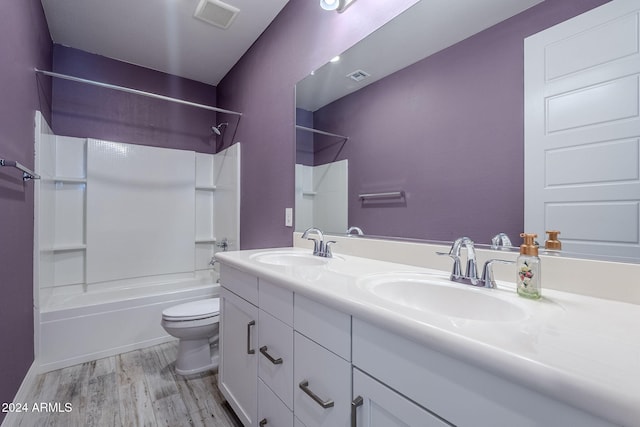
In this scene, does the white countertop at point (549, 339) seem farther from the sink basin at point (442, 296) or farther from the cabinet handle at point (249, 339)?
the cabinet handle at point (249, 339)

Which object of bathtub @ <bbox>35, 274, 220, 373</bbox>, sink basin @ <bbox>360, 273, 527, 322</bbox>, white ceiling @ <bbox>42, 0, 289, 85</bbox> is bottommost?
bathtub @ <bbox>35, 274, 220, 373</bbox>

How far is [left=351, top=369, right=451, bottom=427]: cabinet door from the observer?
55 centimetres

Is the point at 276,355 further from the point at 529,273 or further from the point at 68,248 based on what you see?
the point at 68,248

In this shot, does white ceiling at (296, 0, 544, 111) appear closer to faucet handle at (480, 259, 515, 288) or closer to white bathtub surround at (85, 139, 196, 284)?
faucet handle at (480, 259, 515, 288)

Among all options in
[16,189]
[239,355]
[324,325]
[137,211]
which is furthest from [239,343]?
[137,211]

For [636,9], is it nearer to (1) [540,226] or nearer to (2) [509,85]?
(2) [509,85]

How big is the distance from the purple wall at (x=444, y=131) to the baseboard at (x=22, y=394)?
1716 mm

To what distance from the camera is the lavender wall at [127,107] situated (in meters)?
2.43

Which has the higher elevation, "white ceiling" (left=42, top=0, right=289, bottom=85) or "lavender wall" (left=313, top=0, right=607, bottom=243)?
"white ceiling" (left=42, top=0, right=289, bottom=85)

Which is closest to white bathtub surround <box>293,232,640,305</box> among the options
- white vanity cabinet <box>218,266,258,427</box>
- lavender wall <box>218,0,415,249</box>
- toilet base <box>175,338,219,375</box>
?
white vanity cabinet <box>218,266,258,427</box>

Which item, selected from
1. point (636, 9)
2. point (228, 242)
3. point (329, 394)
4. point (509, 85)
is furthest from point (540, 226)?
point (228, 242)

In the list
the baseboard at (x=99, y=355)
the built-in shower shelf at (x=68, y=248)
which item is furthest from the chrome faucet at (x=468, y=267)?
the built-in shower shelf at (x=68, y=248)

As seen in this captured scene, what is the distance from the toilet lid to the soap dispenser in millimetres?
1709

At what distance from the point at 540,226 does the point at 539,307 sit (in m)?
0.30
